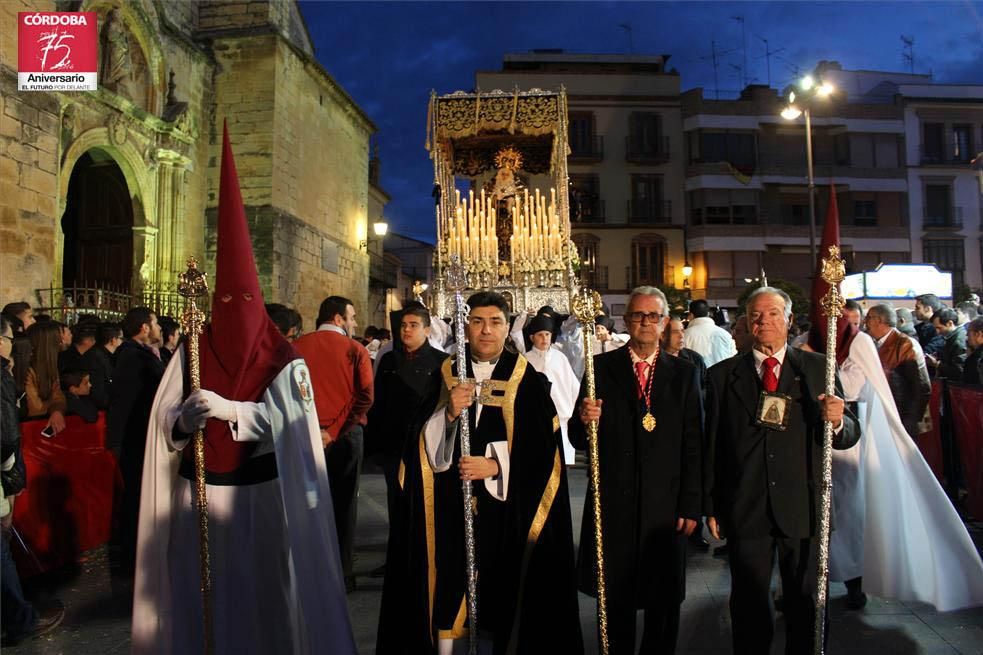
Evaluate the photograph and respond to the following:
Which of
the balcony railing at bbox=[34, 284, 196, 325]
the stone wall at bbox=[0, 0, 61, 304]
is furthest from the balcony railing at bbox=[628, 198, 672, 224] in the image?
the stone wall at bbox=[0, 0, 61, 304]

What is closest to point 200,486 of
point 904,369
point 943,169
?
point 904,369

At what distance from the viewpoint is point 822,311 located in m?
3.74

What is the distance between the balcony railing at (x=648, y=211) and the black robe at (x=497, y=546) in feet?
103

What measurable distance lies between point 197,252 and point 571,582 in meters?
15.5

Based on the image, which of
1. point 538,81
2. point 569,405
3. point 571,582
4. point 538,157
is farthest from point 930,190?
point 571,582

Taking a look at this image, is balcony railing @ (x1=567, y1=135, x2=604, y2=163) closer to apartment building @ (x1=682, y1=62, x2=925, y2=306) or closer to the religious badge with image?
apartment building @ (x1=682, y1=62, x2=925, y2=306)

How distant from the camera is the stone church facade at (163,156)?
426 inches

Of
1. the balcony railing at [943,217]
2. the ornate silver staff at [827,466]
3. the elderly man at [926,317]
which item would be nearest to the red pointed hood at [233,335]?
the ornate silver staff at [827,466]

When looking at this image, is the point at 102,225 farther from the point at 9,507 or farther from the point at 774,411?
the point at 774,411

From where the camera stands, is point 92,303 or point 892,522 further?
point 92,303

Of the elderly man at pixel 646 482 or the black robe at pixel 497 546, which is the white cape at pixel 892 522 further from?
the black robe at pixel 497 546

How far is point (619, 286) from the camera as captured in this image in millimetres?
33188

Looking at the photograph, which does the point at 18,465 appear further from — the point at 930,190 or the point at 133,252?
the point at 930,190

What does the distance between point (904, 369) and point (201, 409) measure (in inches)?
222
